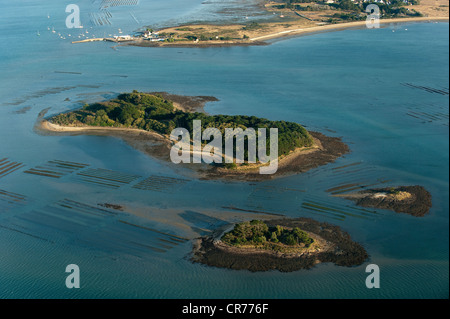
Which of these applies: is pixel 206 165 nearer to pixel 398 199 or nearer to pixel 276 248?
pixel 276 248

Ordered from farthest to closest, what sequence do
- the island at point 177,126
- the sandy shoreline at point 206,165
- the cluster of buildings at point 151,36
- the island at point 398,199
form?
the cluster of buildings at point 151,36 → the island at point 177,126 → the sandy shoreline at point 206,165 → the island at point 398,199

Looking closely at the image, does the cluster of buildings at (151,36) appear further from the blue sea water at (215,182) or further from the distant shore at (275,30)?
the blue sea water at (215,182)

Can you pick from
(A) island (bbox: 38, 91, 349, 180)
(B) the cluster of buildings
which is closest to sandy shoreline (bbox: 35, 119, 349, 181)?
(A) island (bbox: 38, 91, 349, 180)

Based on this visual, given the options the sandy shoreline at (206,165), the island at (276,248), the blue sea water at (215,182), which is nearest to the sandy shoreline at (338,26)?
the blue sea water at (215,182)

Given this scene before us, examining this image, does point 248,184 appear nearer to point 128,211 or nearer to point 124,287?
point 128,211

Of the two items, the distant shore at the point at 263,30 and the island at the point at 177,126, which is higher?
the distant shore at the point at 263,30

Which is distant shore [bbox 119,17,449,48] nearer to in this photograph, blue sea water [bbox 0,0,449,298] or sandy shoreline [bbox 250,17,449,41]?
sandy shoreline [bbox 250,17,449,41]
